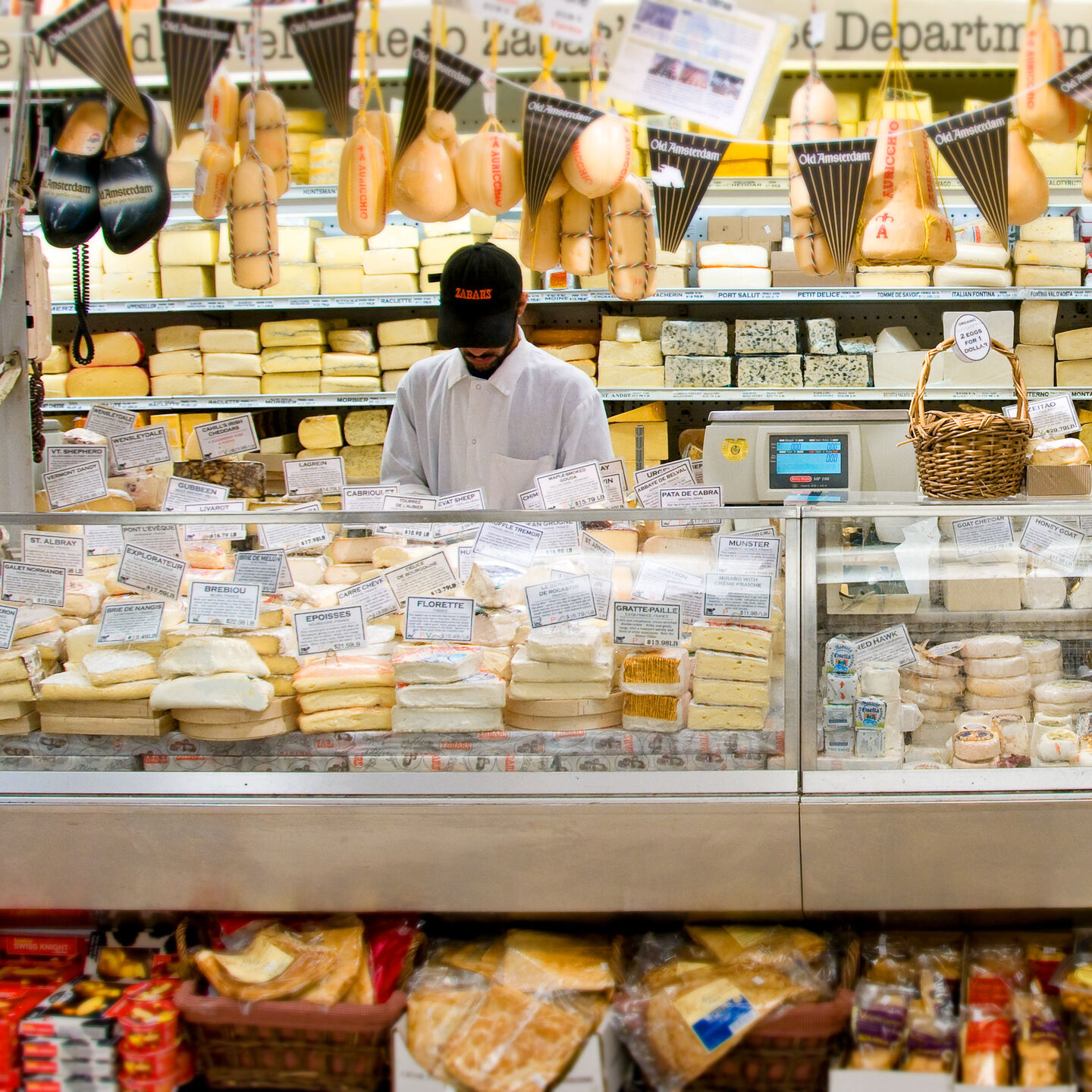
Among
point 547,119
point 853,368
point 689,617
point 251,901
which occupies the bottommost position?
point 251,901

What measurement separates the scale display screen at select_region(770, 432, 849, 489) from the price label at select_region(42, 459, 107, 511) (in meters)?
1.81

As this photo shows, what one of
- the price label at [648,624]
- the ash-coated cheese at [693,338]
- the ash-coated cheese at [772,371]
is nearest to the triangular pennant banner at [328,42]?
the price label at [648,624]

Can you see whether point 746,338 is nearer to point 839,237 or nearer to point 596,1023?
point 839,237

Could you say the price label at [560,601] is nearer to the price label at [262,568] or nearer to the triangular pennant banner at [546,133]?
the price label at [262,568]

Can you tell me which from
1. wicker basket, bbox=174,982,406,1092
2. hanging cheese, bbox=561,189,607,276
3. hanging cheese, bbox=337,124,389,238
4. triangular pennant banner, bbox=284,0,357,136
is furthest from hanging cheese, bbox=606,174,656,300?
wicker basket, bbox=174,982,406,1092

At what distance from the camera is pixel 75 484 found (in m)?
2.41

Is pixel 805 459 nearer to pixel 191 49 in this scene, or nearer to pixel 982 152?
pixel 982 152

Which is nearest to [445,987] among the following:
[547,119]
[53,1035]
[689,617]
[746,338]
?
[53,1035]

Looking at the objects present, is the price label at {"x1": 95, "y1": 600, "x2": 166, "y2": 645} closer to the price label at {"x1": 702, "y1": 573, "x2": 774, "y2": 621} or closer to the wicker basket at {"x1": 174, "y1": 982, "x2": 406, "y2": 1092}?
the wicker basket at {"x1": 174, "y1": 982, "x2": 406, "y2": 1092}

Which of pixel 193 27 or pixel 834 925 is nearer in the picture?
pixel 193 27

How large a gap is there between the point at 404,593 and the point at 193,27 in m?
1.06

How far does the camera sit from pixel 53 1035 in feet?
5.72

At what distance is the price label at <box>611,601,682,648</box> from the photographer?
1.92 meters

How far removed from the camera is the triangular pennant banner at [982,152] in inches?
81.7
